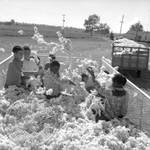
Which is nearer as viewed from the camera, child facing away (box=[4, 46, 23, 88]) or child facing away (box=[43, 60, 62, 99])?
child facing away (box=[43, 60, 62, 99])

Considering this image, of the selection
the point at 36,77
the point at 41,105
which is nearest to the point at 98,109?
the point at 41,105

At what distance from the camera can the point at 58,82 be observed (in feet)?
23.0

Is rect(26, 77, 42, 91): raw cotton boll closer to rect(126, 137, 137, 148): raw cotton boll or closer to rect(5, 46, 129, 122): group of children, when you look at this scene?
rect(5, 46, 129, 122): group of children

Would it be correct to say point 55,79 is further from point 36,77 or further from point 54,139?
point 54,139

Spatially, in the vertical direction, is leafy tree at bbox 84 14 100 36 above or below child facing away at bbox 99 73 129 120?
below

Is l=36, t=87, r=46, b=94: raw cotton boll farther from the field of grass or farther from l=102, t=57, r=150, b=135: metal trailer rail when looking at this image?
the field of grass

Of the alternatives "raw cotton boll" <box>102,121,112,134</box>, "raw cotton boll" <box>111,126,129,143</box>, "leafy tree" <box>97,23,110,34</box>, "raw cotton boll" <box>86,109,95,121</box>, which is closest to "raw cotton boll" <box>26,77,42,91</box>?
"raw cotton boll" <box>86,109,95,121</box>

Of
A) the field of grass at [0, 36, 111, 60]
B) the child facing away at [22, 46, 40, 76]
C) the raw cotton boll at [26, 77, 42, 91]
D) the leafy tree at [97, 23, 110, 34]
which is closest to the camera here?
the raw cotton boll at [26, 77, 42, 91]

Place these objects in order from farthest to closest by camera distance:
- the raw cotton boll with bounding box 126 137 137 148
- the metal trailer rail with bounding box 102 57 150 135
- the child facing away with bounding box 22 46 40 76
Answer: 1. the child facing away with bounding box 22 46 40 76
2. the metal trailer rail with bounding box 102 57 150 135
3. the raw cotton boll with bounding box 126 137 137 148

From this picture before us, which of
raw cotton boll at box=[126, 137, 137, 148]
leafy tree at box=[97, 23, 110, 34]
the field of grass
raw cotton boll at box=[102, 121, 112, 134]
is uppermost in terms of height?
raw cotton boll at box=[102, 121, 112, 134]

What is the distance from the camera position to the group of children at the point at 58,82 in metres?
5.79

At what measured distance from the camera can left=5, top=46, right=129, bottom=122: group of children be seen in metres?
5.79

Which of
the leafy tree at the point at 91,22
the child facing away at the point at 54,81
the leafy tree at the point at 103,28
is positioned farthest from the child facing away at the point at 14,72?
the leafy tree at the point at 103,28

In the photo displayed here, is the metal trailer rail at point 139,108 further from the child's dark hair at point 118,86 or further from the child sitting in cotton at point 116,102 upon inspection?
the child's dark hair at point 118,86
